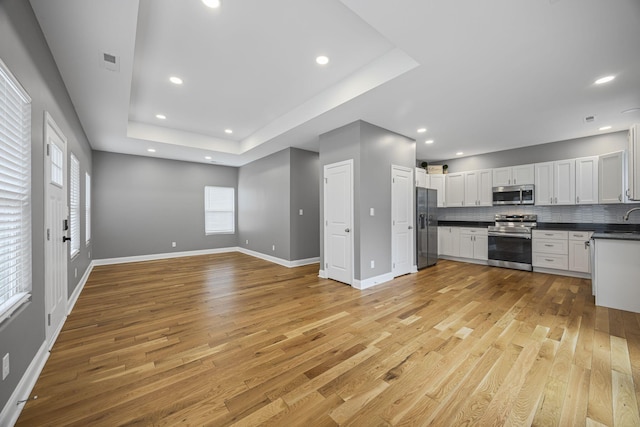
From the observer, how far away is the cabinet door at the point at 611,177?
4.23m

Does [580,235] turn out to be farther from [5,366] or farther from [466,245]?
[5,366]

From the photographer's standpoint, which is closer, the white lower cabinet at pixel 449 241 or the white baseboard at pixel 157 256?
the white baseboard at pixel 157 256

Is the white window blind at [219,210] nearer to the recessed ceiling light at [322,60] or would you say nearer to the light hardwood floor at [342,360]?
the light hardwood floor at [342,360]

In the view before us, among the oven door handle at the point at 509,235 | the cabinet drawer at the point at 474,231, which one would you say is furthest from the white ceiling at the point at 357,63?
the cabinet drawer at the point at 474,231

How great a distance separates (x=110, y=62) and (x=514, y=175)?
719cm

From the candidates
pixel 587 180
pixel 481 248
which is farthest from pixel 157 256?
pixel 587 180

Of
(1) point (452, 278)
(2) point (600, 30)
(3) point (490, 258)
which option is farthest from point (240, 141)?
(3) point (490, 258)

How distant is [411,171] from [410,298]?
2.61 meters

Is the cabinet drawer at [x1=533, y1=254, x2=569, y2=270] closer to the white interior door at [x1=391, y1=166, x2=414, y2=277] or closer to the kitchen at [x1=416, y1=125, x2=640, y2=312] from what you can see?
the kitchen at [x1=416, y1=125, x2=640, y2=312]

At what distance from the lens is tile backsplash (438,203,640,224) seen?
471 centimetres

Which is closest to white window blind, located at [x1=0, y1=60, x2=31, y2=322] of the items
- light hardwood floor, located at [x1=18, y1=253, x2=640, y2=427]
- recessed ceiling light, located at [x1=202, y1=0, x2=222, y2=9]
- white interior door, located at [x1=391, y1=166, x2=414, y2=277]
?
light hardwood floor, located at [x1=18, y1=253, x2=640, y2=427]

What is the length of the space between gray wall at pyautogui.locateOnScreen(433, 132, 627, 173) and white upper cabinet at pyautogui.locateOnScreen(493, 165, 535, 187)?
0.28 m

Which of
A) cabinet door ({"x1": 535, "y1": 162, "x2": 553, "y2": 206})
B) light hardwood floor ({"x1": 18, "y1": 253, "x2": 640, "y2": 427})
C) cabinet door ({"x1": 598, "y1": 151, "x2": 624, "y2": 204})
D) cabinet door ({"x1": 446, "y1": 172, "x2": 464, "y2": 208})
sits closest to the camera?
light hardwood floor ({"x1": 18, "y1": 253, "x2": 640, "y2": 427})

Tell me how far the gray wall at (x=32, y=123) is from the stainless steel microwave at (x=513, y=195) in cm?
738
